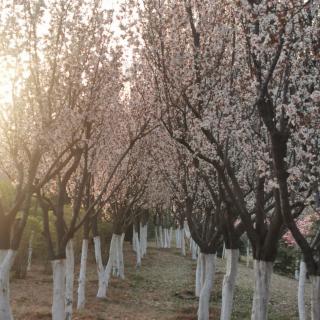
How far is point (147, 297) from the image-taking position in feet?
97.1

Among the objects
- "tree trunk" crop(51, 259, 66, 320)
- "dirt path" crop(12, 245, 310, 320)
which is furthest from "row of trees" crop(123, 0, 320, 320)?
"dirt path" crop(12, 245, 310, 320)

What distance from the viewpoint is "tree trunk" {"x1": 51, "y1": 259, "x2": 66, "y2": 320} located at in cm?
1511

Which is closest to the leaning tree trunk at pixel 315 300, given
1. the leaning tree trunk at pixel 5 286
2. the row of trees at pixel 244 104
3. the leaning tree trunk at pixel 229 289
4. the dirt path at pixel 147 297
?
the row of trees at pixel 244 104

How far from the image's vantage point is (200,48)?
14.1m

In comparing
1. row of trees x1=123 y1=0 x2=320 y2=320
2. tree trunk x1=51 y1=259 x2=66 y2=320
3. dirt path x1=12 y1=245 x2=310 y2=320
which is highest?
row of trees x1=123 y1=0 x2=320 y2=320

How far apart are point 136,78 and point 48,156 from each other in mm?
4305

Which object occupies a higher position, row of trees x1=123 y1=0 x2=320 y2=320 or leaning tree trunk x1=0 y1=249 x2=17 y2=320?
row of trees x1=123 y1=0 x2=320 y2=320

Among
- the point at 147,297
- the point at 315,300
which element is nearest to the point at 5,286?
the point at 315,300

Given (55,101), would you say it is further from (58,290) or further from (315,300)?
(315,300)

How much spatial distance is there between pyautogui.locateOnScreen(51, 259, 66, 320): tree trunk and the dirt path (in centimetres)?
588

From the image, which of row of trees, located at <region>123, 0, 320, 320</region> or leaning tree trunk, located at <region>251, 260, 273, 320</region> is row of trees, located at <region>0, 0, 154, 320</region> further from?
leaning tree trunk, located at <region>251, 260, 273, 320</region>

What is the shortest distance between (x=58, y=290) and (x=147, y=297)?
49.6ft

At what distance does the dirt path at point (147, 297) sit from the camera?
76.5 ft

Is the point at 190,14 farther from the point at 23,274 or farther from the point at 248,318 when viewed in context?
the point at 23,274
